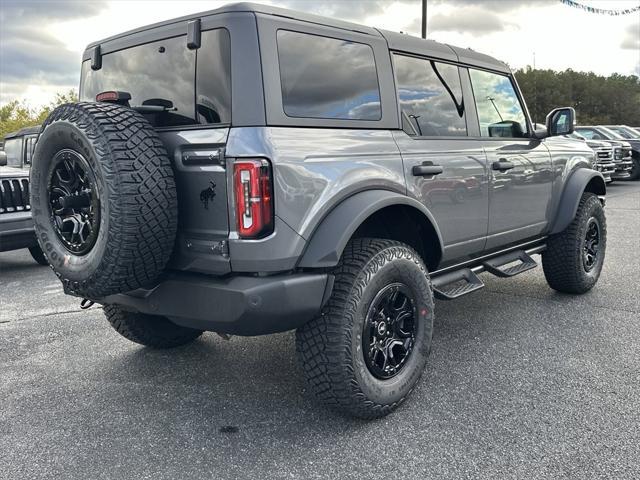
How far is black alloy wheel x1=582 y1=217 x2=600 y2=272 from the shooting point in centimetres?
514

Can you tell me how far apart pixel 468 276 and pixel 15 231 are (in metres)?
4.76

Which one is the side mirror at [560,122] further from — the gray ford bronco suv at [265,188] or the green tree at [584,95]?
the green tree at [584,95]

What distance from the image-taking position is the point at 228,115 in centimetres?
258

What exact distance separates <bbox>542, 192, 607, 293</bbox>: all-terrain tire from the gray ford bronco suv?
6.09 feet

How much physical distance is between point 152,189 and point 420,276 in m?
1.44

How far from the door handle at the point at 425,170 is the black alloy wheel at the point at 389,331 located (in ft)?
2.12

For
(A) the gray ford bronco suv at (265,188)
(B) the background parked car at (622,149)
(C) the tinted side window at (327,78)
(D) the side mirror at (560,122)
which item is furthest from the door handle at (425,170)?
(B) the background parked car at (622,149)

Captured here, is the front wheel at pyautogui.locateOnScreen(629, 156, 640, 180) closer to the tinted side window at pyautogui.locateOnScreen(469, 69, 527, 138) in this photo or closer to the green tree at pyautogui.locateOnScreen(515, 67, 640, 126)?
the tinted side window at pyautogui.locateOnScreen(469, 69, 527, 138)

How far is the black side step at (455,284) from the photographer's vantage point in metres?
3.58

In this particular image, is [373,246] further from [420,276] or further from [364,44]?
[364,44]

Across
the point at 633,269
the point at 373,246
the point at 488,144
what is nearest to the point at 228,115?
the point at 373,246

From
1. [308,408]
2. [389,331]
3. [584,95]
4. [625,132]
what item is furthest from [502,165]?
[584,95]

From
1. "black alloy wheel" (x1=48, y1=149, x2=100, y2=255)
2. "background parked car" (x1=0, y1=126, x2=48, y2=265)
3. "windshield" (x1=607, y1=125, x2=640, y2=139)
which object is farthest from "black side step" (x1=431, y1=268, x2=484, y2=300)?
"windshield" (x1=607, y1=125, x2=640, y2=139)

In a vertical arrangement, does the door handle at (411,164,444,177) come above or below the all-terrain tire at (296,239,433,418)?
above
